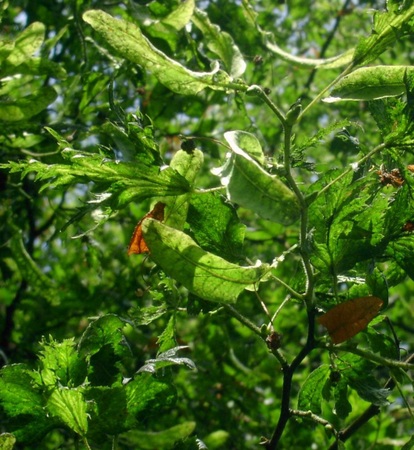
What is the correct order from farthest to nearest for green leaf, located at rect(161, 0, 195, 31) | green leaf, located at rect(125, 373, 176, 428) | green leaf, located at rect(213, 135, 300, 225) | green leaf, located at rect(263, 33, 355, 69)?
green leaf, located at rect(161, 0, 195, 31)
green leaf, located at rect(263, 33, 355, 69)
green leaf, located at rect(125, 373, 176, 428)
green leaf, located at rect(213, 135, 300, 225)

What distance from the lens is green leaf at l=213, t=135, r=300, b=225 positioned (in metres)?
0.77

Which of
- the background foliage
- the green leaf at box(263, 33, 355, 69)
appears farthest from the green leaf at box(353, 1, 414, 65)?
the green leaf at box(263, 33, 355, 69)

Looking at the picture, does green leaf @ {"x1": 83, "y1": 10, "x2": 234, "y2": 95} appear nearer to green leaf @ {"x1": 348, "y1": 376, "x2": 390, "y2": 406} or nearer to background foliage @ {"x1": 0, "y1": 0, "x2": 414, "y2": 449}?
background foliage @ {"x1": 0, "y1": 0, "x2": 414, "y2": 449}

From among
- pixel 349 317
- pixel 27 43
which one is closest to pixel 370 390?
pixel 349 317

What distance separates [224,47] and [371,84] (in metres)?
0.50

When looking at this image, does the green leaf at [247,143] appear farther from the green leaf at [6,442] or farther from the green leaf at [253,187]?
the green leaf at [6,442]

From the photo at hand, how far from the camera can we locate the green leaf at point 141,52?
0.89 m

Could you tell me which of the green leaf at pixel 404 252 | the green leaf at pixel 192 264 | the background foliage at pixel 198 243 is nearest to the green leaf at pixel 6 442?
the background foliage at pixel 198 243

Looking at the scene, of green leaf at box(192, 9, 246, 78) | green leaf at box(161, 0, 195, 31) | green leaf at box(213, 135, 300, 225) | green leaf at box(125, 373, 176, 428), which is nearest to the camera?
green leaf at box(213, 135, 300, 225)

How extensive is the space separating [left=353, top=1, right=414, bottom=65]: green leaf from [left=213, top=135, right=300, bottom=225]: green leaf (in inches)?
9.9

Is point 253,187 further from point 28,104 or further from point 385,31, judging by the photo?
point 28,104

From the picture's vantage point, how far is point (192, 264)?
82 cm

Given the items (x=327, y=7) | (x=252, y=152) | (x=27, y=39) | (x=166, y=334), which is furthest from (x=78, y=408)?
(x=327, y=7)

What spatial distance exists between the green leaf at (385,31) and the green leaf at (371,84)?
0.08 ft
